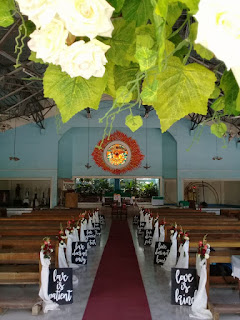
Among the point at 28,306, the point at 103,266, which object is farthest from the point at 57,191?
the point at 28,306

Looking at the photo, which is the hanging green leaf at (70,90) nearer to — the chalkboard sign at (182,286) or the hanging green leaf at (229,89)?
the hanging green leaf at (229,89)

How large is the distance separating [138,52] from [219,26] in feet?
0.45

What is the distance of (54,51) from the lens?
46 cm

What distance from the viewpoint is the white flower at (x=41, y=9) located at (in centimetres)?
43

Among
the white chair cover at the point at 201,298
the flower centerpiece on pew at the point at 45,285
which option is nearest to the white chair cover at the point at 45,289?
the flower centerpiece on pew at the point at 45,285

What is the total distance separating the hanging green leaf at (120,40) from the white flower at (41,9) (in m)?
0.19

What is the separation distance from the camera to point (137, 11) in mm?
549

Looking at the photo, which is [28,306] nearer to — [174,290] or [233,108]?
[174,290]

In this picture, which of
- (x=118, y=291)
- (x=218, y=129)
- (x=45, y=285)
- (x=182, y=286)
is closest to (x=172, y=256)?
(x=118, y=291)

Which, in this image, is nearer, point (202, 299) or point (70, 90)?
point (70, 90)

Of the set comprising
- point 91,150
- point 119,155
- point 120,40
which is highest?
point 91,150

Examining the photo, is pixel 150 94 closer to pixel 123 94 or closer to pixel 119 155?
pixel 123 94

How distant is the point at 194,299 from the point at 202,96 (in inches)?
169

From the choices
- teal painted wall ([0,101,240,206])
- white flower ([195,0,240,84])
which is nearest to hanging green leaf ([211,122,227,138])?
white flower ([195,0,240,84])
